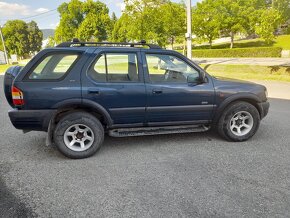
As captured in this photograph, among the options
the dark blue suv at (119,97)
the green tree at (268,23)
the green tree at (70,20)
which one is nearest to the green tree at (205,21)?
the green tree at (268,23)

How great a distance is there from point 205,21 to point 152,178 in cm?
3197

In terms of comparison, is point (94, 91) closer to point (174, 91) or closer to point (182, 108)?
point (174, 91)

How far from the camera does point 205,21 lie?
3167cm

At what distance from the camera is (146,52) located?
4027mm

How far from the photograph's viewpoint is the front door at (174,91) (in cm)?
397

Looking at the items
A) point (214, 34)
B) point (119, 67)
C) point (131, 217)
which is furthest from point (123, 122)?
point (214, 34)

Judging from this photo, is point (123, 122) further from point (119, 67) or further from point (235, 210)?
point (235, 210)

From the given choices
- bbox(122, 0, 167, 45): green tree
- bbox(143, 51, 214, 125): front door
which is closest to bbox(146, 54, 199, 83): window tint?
bbox(143, 51, 214, 125): front door

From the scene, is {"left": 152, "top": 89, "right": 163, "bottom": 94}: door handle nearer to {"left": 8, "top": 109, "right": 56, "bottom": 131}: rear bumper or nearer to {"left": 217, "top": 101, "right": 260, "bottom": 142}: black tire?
{"left": 217, "top": 101, "right": 260, "bottom": 142}: black tire

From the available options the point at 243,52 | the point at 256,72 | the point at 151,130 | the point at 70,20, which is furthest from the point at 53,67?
the point at 70,20

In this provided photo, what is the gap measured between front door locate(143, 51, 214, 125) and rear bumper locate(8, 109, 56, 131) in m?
1.56

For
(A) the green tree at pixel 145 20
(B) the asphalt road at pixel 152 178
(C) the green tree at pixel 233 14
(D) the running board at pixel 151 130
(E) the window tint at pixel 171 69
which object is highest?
(C) the green tree at pixel 233 14

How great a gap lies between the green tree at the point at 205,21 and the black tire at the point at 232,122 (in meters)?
27.9

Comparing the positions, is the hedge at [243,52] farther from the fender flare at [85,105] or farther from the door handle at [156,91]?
the fender flare at [85,105]
